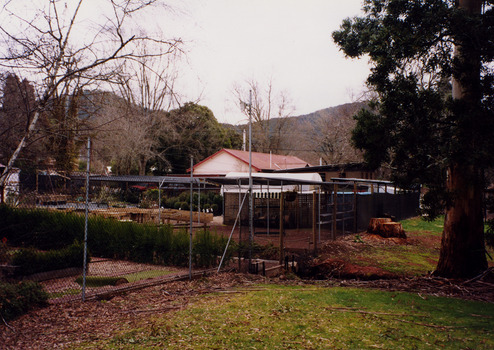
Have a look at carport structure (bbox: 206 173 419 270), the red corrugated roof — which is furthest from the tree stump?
→ the red corrugated roof

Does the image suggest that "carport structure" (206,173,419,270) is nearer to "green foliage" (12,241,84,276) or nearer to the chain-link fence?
the chain-link fence

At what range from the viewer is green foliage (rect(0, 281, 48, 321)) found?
5836mm

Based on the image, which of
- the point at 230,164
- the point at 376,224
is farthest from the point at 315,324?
the point at 230,164

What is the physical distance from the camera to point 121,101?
8.43m

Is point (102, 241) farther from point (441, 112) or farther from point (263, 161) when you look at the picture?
point (263, 161)

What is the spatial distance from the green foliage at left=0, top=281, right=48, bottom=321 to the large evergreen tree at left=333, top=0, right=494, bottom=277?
243 inches

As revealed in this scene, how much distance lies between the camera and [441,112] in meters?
7.90

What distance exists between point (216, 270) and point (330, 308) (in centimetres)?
390

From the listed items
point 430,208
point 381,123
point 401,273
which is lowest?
point 401,273

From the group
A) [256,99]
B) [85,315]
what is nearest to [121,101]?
[85,315]

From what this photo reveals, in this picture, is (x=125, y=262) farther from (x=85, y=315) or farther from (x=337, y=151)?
(x=337, y=151)

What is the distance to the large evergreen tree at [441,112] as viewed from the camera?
6953mm

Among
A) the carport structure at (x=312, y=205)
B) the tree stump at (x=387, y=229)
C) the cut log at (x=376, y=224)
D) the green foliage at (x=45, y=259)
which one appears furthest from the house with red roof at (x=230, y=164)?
the green foliage at (x=45, y=259)

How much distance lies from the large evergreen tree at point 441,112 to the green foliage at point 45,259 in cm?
658
